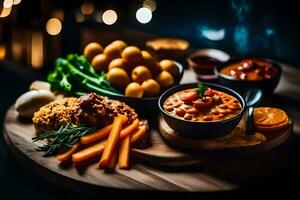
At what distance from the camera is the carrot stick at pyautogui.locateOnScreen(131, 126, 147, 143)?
2.45 m

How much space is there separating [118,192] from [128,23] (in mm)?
3171

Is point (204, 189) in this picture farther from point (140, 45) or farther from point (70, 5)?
point (70, 5)

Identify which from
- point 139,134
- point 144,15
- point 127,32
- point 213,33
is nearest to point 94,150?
point 139,134

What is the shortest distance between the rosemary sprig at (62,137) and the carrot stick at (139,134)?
0.69 feet

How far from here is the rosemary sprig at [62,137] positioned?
242 cm

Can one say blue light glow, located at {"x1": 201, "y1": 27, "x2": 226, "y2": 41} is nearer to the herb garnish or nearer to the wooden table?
the herb garnish

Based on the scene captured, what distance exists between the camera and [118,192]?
2.16 metres

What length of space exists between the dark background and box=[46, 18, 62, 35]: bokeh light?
5cm

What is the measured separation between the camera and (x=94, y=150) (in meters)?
2.36

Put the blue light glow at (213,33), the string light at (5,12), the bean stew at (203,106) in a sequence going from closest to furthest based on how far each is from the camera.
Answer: the bean stew at (203,106) < the blue light glow at (213,33) < the string light at (5,12)

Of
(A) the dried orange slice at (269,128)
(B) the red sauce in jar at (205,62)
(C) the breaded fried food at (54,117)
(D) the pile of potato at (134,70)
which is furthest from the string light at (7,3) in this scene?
(A) the dried orange slice at (269,128)

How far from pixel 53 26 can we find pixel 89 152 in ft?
7.99

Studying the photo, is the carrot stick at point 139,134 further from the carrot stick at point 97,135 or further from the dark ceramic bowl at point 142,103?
the dark ceramic bowl at point 142,103

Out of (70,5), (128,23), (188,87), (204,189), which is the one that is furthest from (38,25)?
(204,189)
